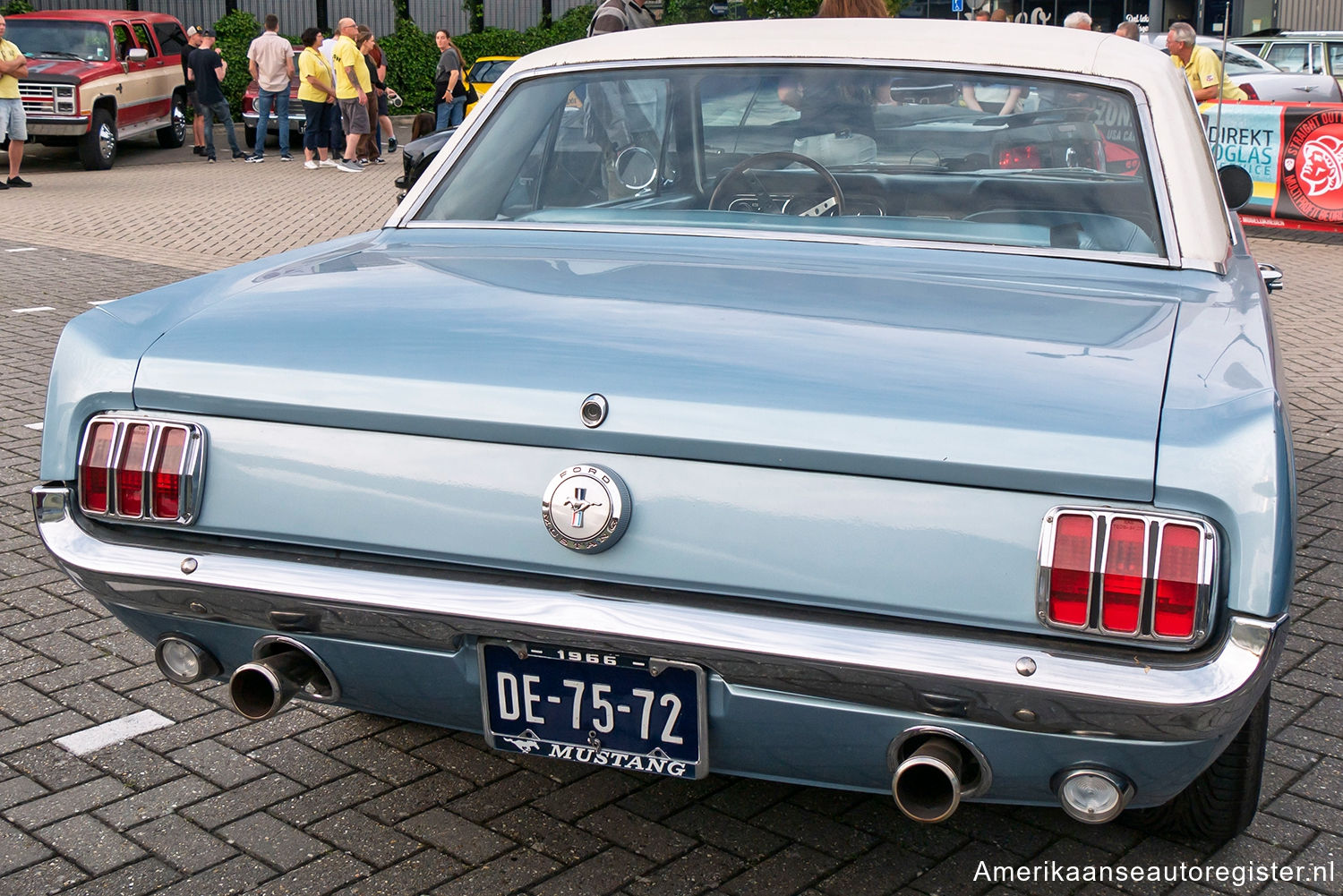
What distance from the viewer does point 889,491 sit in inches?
84.6

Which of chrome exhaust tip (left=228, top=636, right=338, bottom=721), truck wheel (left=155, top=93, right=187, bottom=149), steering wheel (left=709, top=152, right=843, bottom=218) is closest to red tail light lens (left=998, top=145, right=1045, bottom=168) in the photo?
steering wheel (left=709, top=152, right=843, bottom=218)

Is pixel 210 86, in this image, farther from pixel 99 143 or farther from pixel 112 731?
pixel 112 731

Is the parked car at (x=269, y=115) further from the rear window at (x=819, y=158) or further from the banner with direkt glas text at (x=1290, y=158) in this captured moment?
the rear window at (x=819, y=158)

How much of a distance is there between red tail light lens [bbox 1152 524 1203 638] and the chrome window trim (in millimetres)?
1096

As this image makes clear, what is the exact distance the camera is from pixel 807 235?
3.22 m

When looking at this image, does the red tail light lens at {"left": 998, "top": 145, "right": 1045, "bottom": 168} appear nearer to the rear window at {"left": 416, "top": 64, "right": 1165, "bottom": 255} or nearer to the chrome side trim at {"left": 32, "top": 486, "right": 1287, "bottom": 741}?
the rear window at {"left": 416, "top": 64, "right": 1165, "bottom": 255}

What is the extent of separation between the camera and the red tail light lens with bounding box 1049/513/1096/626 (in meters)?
2.08

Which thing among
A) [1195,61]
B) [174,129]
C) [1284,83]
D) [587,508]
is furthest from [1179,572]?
[1284,83]

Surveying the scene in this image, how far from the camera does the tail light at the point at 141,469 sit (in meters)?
2.50

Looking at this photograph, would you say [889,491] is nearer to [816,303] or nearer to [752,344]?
[752,344]

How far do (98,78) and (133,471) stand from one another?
16.3 meters

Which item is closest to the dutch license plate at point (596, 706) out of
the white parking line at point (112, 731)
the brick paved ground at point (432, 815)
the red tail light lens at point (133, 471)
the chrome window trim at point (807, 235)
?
the brick paved ground at point (432, 815)

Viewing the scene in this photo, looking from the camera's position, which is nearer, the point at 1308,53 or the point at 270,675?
the point at 270,675

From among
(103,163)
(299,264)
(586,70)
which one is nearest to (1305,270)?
(586,70)
